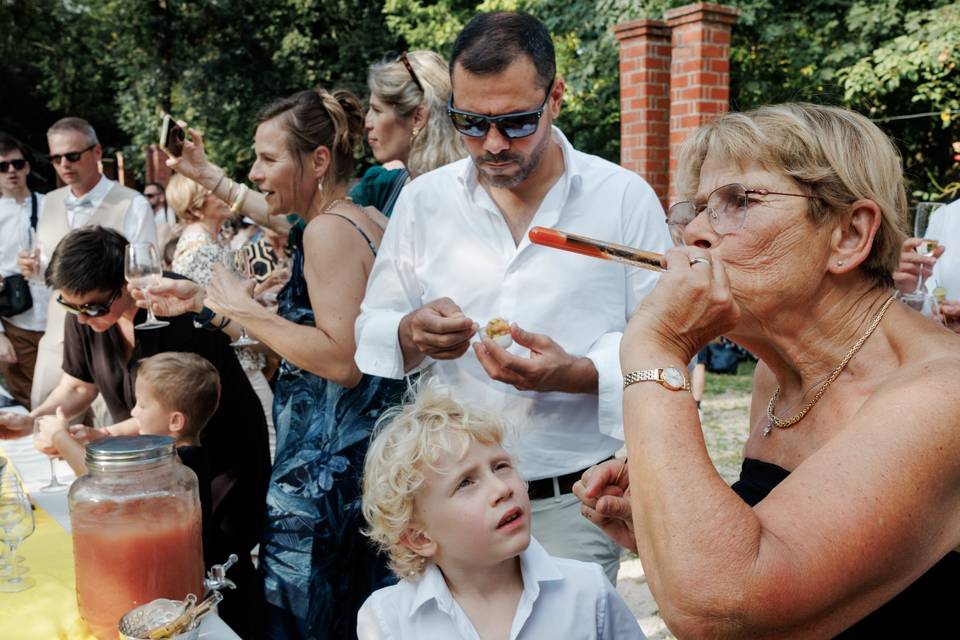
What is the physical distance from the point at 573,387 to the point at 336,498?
918 millimetres

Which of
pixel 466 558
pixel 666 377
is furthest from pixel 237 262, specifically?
pixel 666 377

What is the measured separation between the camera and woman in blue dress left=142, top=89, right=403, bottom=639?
2.75 meters

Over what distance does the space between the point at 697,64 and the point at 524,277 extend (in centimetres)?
687

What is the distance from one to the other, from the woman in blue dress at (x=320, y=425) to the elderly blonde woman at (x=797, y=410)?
1.17 meters

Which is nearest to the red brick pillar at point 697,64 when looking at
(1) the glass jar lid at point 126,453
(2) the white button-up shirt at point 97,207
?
(2) the white button-up shirt at point 97,207

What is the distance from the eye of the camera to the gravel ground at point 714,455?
4.09 m

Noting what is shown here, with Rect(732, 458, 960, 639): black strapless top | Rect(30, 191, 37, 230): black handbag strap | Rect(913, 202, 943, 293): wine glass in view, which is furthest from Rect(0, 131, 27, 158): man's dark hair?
Rect(732, 458, 960, 639): black strapless top

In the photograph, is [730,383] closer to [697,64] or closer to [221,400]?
[697,64]

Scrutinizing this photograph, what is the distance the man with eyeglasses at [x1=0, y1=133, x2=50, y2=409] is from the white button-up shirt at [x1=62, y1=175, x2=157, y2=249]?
0.34 meters

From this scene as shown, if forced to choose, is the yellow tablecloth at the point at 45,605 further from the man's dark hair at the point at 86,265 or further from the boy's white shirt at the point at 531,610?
the man's dark hair at the point at 86,265

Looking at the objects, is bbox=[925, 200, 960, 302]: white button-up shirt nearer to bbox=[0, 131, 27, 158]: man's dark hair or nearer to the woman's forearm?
the woman's forearm

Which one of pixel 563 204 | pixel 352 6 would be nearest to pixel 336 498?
pixel 563 204

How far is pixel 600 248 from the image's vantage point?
1.63 metres

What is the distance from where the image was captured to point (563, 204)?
8.21ft
